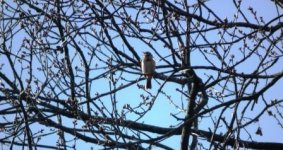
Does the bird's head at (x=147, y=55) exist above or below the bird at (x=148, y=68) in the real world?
above

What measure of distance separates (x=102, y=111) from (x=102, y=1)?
51.9 inches

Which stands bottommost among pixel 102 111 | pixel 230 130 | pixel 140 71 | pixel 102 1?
pixel 230 130

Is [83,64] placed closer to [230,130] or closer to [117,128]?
[117,128]

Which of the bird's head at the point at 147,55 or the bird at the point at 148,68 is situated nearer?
the bird at the point at 148,68

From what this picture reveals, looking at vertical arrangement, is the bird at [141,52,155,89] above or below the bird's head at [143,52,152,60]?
below

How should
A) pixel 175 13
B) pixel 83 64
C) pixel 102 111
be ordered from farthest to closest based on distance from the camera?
pixel 83 64 → pixel 102 111 → pixel 175 13

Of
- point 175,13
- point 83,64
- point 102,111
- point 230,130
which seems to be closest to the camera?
point 230,130

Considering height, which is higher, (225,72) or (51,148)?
(225,72)

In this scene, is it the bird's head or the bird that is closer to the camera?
the bird

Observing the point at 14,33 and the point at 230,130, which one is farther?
the point at 14,33

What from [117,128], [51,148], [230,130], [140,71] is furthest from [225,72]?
[51,148]

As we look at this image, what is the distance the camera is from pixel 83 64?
689 centimetres

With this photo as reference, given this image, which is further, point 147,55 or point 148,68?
point 147,55

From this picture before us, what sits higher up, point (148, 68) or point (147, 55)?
point (147, 55)
